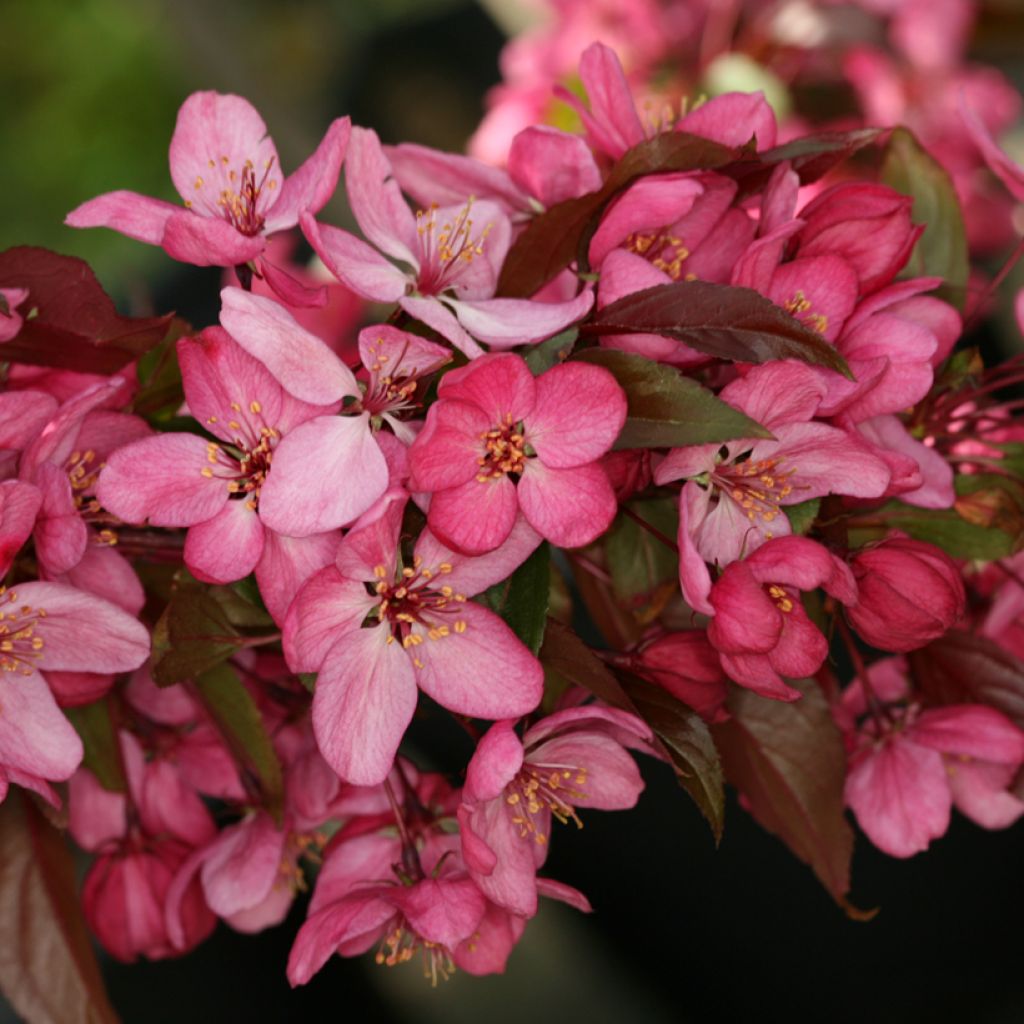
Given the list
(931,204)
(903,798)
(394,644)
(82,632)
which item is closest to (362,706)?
(394,644)

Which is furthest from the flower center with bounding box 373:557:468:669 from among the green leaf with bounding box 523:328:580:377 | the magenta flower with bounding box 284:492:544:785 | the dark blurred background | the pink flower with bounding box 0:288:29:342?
the dark blurred background

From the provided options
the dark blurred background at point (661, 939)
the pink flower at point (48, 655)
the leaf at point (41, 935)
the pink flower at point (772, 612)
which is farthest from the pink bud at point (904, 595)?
the dark blurred background at point (661, 939)

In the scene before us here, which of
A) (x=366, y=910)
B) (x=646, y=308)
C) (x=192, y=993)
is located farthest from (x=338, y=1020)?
(x=646, y=308)

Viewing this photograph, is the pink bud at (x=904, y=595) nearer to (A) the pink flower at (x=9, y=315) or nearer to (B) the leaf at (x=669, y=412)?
(B) the leaf at (x=669, y=412)

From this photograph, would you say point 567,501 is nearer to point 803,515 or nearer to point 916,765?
point 803,515

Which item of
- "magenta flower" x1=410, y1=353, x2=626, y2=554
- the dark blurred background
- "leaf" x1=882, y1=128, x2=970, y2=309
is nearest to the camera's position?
"magenta flower" x1=410, y1=353, x2=626, y2=554

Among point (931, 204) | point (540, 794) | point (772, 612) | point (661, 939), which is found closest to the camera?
point (772, 612)

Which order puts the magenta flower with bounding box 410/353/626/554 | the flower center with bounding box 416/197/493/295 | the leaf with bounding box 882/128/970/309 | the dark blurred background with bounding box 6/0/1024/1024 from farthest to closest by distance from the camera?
the dark blurred background with bounding box 6/0/1024/1024
the leaf with bounding box 882/128/970/309
the flower center with bounding box 416/197/493/295
the magenta flower with bounding box 410/353/626/554

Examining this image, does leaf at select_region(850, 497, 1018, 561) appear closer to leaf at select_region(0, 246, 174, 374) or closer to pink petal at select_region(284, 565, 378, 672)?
pink petal at select_region(284, 565, 378, 672)
